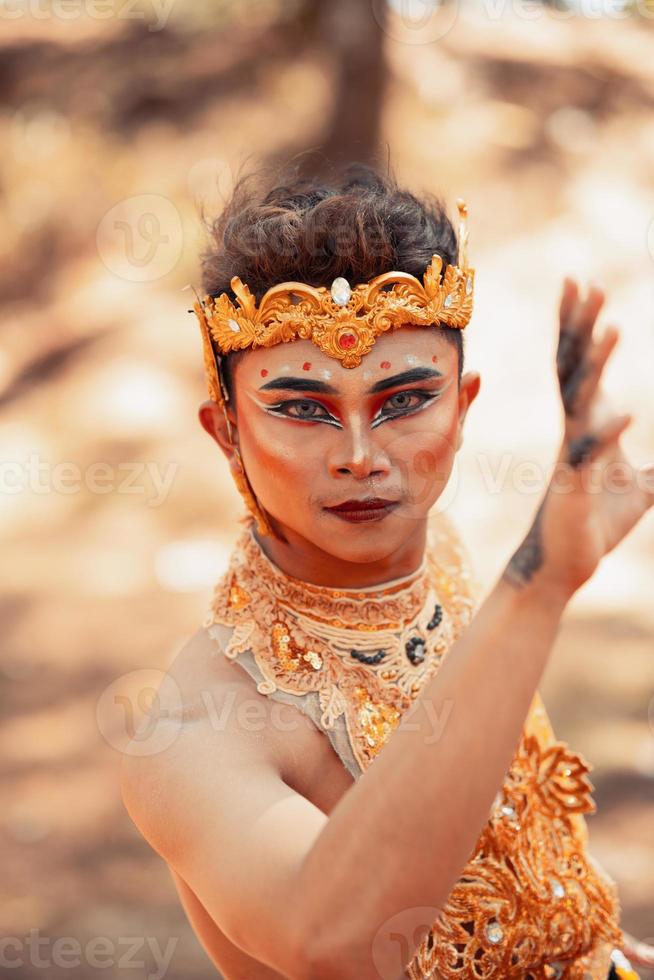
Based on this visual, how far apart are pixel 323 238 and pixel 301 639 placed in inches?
27.6

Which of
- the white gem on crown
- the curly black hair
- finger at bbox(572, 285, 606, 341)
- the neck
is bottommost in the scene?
the neck

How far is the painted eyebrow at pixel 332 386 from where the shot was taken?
2.00 meters

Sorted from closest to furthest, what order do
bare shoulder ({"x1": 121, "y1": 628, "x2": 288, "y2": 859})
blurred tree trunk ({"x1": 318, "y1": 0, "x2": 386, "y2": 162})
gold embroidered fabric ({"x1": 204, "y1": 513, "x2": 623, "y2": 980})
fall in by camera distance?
bare shoulder ({"x1": 121, "y1": 628, "x2": 288, "y2": 859}) → gold embroidered fabric ({"x1": 204, "y1": 513, "x2": 623, "y2": 980}) → blurred tree trunk ({"x1": 318, "y1": 0, "x2": 386, "y2": 162})

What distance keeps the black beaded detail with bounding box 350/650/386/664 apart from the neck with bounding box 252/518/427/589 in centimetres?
12

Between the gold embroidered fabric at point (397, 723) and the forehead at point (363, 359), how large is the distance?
0.38 meters

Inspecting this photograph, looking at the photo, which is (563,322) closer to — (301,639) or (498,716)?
(498,716)

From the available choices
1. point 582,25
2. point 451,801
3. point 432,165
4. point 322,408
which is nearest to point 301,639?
point 322,408

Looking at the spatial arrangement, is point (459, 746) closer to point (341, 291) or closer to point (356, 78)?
point (341, 291)

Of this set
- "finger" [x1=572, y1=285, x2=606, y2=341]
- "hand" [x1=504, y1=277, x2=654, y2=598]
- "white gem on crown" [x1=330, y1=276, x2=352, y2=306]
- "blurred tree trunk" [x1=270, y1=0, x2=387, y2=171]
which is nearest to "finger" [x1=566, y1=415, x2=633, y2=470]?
"hand" [x1=504, y1=277, x2=654, y2=598]

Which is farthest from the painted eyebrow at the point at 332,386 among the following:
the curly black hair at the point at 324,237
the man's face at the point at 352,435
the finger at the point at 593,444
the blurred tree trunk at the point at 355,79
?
the blurred tree trunk at the point at 355,79

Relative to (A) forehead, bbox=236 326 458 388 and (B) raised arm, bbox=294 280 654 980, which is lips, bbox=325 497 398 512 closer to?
(A) forehead, bbox=236 326 458 388

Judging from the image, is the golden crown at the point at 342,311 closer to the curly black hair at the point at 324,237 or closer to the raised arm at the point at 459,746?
the curly black hair at the point at 324,237

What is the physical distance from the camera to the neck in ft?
7.19

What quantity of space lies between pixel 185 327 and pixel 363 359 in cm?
800
